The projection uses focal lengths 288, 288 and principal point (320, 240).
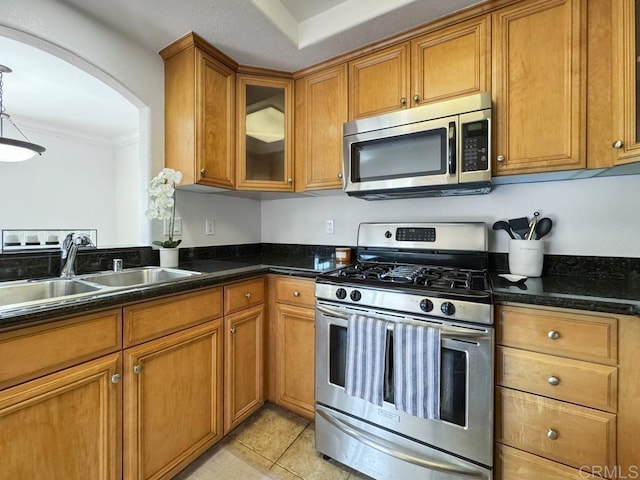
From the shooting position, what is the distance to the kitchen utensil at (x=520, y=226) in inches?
61.2

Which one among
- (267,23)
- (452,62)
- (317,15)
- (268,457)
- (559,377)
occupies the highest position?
(317,15)

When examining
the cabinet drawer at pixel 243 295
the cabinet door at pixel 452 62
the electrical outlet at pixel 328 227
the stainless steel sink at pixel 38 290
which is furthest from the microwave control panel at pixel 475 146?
the stainless steel sink at pixel 38 290

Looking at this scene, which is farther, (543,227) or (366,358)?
(543,227)

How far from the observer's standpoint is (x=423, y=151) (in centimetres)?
156

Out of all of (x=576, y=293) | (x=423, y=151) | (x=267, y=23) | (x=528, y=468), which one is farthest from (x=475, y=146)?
(x=528, y=468)

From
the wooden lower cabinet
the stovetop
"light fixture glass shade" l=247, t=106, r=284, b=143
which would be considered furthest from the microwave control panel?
"light fixture glass shade" l=247, t=106, r=284, b=143

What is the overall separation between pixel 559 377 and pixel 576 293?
319 mm

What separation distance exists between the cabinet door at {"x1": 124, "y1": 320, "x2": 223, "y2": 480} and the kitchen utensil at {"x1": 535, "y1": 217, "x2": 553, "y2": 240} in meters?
1.74

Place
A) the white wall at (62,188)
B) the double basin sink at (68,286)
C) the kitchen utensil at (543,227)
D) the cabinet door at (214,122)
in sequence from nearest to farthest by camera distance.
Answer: the double basin sink at (68,286)
the kitchen utensil at (543,227)
the cabinet door at (214,122)
the white wall at (62,188)

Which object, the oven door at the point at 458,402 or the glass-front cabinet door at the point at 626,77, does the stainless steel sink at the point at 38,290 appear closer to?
the oven door at the point at 458,402

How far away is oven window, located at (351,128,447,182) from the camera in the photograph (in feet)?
4.97

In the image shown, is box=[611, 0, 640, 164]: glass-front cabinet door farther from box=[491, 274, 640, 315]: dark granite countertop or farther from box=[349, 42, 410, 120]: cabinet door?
box=[349, 42, 410, 120]: cabinet door

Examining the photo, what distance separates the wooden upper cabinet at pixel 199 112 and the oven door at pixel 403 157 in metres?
0.81

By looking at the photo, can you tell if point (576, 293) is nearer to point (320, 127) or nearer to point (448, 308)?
point (448, 308)
